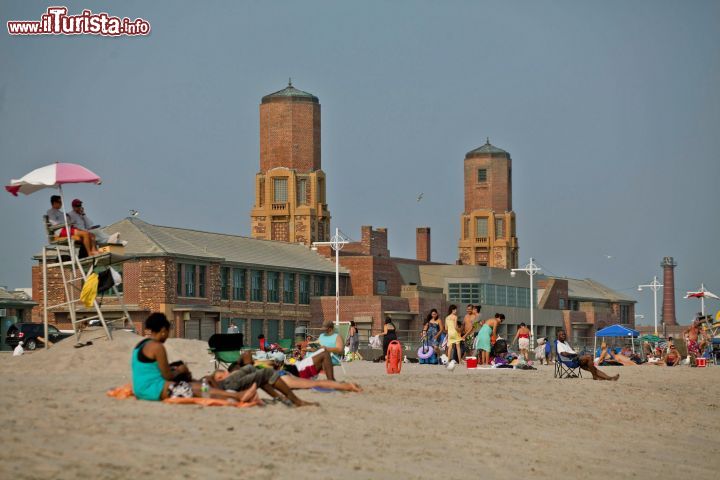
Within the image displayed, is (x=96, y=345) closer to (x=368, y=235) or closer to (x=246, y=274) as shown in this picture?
(x=246, y=274)

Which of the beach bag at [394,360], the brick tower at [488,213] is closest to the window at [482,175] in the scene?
the brick tower at [488,213]

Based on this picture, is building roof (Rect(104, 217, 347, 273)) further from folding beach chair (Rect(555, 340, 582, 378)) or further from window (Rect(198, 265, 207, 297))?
folding beach chair (Rect(555, 340, 582, 378))

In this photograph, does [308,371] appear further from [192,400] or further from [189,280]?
[189,280]

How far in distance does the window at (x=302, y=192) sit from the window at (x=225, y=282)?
22.1 metres

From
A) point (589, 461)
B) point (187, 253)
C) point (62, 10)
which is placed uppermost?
point (62, 10)

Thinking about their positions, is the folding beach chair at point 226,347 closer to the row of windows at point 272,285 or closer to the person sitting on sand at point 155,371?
the person sitting on sand at point 155,371

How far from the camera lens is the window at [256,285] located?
214ft

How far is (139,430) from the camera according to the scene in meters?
12.8

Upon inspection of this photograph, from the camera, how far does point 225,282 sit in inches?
2490

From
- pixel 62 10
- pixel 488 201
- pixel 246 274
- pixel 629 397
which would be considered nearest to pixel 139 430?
pixel 629 397

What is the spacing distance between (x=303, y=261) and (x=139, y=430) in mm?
58894

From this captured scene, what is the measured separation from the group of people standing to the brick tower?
8343cm

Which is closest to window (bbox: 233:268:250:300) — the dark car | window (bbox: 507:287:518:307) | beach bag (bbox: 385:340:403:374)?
the dark car

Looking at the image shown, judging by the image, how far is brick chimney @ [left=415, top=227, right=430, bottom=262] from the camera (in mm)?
99500
